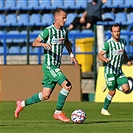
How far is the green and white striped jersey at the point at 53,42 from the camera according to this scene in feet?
34.1

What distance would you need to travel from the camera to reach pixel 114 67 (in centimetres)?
1260

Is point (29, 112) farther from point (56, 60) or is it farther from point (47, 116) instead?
point (56, 60)

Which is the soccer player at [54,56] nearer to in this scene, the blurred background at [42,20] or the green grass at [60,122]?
the green grass at [60,122]

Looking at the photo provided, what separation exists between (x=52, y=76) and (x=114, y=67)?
2590 mm

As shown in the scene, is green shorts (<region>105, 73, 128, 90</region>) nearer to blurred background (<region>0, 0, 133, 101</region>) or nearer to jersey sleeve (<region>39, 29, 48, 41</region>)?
jersey sleeve (<region>39, 29, 48, 41</region>)

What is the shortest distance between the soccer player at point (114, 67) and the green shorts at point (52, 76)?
6.73 ft

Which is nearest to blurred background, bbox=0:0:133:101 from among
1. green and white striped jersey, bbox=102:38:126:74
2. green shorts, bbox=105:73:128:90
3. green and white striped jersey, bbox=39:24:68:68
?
green and white striped jersey, bbox=102:38:126:74

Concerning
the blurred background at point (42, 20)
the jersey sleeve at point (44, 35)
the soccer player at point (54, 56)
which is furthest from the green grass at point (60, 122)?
the blurred background at point (42, 20)

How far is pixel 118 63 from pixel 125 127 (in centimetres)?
351

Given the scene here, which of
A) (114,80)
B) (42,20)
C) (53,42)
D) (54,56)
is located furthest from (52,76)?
(42,20)

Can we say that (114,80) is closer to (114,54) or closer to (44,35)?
(114,54)

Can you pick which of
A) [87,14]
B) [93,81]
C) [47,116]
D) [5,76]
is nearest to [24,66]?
[5,76]

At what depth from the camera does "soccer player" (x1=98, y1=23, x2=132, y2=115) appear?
1235cm

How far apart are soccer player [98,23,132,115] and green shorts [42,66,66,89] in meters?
2.05
